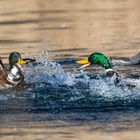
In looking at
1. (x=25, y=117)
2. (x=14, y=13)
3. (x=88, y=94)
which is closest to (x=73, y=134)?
(x=25, y=117)

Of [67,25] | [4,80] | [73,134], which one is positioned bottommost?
[73,134]

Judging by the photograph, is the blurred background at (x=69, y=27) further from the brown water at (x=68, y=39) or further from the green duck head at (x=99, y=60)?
the green duck head at (x=99, y=60)

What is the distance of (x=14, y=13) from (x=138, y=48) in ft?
30.6

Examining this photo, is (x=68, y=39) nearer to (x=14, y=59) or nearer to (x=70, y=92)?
(x=14, y=59)

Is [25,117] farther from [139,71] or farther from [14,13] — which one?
[14,13]

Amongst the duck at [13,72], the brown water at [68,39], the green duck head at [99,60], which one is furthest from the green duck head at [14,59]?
the brown water at [68,39]

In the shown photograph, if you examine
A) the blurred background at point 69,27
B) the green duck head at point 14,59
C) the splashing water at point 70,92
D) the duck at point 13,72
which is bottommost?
the splashing water at point 70,92

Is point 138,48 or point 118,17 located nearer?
point 138,48

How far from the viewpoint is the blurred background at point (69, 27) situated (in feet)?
57.3

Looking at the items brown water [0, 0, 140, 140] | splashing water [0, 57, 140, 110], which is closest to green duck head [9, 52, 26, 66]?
splashing water [0, 57, 140, 110]

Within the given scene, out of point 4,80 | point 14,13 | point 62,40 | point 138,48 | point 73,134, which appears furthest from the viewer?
point 14,13

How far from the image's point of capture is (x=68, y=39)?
19.2 metres

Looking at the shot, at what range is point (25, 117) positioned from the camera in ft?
35.6

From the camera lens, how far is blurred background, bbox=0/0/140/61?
688 inches
